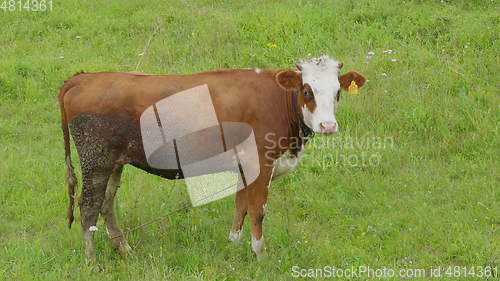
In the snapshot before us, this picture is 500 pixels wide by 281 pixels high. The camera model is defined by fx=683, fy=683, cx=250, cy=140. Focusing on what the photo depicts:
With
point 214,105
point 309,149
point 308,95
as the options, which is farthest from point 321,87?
point 309,149

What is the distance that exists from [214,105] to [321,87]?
107cm

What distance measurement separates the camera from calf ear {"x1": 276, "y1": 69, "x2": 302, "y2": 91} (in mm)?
6652

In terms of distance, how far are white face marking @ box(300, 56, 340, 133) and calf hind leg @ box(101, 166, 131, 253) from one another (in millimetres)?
2089

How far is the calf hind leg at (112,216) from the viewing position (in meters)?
7.05

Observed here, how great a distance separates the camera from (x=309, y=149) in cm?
920

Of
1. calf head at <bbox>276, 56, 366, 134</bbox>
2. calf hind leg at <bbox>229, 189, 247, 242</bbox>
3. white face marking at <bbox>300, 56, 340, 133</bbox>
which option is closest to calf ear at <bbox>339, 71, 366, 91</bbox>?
calf head at <bbox>276, 56, 366, 134</bbox>

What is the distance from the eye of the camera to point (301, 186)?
27.8 ft

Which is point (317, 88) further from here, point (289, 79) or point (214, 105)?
point (214, 105)

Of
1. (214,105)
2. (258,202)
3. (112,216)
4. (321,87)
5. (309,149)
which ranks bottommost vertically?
(309,149)

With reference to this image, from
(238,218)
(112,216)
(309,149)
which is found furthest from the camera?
(309,149)

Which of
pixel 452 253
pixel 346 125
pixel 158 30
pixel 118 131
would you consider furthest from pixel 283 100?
pixel 158 30

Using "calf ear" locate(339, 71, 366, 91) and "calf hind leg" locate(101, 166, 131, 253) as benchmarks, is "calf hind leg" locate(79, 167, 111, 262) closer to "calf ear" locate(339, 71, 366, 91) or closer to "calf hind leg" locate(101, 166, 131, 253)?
"calf hind leg" locate(101, 166, 131, 253)

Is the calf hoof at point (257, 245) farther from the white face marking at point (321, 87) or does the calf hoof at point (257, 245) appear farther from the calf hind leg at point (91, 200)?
the calf hind leg at point (91, 200)

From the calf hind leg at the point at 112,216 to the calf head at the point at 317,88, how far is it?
1.98 m
